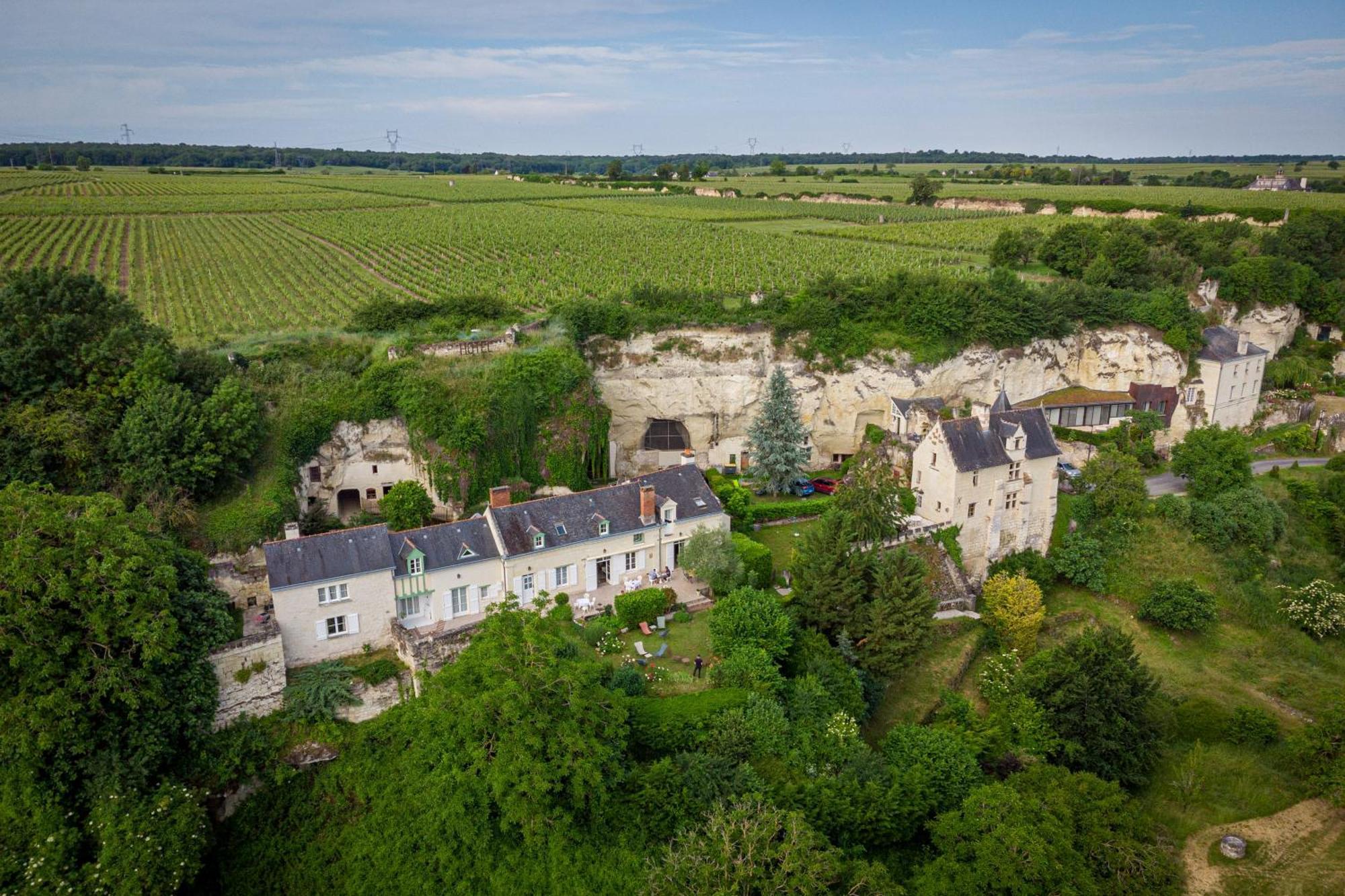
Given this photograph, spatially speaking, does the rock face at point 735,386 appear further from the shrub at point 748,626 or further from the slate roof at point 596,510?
the shrub at point 748,626

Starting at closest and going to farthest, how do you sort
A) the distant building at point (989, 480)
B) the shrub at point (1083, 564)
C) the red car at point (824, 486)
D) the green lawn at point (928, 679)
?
the green lawn at point (928, 679)
the distant building at point (989, 480)
the shrub at point (1083, 564)
the red car at point (824, 486)

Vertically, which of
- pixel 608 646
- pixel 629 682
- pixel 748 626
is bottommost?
pixel 629 682

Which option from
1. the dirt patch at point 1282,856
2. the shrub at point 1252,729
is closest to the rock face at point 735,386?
the shrub at point 1252,729

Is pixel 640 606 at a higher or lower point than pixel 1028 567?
higher

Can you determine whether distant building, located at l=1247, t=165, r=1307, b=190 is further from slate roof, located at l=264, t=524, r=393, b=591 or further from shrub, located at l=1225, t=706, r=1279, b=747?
slate roof, located at l=264, t=524, r=393, b=591

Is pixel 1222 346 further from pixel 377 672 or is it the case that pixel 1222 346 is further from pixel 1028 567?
pixel 377 672

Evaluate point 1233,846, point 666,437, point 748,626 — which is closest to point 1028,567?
point 1233,846

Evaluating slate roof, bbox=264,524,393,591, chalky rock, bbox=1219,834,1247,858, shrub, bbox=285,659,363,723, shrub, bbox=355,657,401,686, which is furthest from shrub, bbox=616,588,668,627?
chalky rock, bbox=1219,834,1247,858
